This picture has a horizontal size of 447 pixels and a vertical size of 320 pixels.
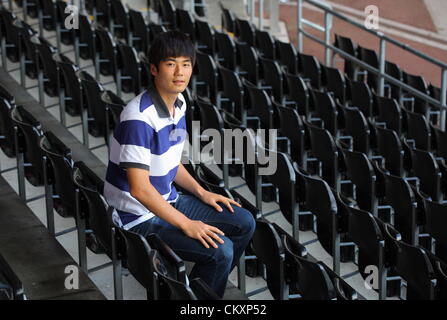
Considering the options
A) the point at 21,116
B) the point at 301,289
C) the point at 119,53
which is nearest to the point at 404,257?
the point at 301,289

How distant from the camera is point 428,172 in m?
3.49

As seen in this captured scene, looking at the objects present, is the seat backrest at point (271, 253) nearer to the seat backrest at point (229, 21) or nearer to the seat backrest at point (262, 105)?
the seat backrest at point (262, 105)

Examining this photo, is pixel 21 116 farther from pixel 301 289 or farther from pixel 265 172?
pixel 301 289

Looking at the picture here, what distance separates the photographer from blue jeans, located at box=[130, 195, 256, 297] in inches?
84.5

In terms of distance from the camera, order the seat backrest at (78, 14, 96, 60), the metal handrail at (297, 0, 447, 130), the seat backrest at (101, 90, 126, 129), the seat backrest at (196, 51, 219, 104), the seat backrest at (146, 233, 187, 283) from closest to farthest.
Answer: the seat backrest at (146, 233, 187, 283), the seat backrest at (101, 90, 126, 129), the seat backrest at (196, 51, 219, 104), the seat backrest at (78, 14, 96, 60), the metal handrail at (297, 0, 447, 130)

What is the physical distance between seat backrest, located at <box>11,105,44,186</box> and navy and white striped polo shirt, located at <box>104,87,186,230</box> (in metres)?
0.75

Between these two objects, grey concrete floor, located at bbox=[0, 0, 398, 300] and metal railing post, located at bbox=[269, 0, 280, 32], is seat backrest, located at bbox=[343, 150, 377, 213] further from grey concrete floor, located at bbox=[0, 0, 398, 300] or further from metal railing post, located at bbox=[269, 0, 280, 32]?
metal railing post, located at bbox=[269, 0, 280, 32]

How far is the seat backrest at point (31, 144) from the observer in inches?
116

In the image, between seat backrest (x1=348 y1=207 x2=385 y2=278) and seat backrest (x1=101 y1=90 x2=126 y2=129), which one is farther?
seat backrest (x1=101 y1=90 x2=126 y2=129)

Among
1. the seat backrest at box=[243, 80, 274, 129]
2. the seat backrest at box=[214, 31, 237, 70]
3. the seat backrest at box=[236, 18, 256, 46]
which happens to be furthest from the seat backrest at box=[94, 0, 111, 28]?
the seat backrest at box=[243, 80, 274, 129]

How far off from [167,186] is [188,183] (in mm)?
108

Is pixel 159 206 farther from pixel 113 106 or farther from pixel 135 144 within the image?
pixel 113 106

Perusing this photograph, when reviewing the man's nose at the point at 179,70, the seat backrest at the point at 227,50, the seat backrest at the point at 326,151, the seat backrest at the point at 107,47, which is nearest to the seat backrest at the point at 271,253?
the man's nose at the point at 179,70
